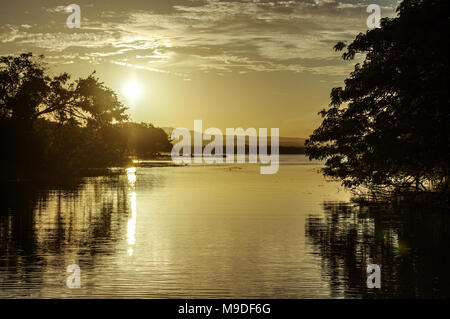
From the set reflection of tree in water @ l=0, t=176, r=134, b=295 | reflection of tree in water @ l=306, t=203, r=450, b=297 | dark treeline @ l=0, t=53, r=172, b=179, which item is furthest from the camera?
dark treeline @ l=0, t=53, r=172, b=179

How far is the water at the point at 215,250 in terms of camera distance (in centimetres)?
1723

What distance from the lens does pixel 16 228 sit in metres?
29.8

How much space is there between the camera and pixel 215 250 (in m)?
24.3

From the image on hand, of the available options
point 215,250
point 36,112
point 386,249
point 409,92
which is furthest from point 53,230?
point 36,112

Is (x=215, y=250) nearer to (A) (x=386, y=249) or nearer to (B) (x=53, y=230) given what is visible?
(A) (x=386, y=249)

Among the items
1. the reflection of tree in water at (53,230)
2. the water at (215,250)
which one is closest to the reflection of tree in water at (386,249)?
the water at (215,250)

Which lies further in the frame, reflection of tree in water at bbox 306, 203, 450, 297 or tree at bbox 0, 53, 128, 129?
tree at bbox 0, 53, 128, 129

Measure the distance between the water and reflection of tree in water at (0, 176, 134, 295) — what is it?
51 millimetres

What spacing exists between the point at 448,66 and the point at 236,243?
12037mm

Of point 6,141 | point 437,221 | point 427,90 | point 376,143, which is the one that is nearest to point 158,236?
point 376,143

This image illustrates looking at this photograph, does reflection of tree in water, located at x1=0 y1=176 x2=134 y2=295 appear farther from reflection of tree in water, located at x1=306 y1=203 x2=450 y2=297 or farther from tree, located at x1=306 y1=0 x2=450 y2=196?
tree, located at x1=306 y1=0 x2=450 y2=196

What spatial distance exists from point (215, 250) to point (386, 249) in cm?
688

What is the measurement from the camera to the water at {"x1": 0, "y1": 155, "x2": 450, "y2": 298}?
1723 cm

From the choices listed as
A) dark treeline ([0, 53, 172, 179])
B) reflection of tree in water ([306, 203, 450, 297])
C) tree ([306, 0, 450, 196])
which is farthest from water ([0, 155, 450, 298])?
dark treeline ([0, 53, 172, 179])
